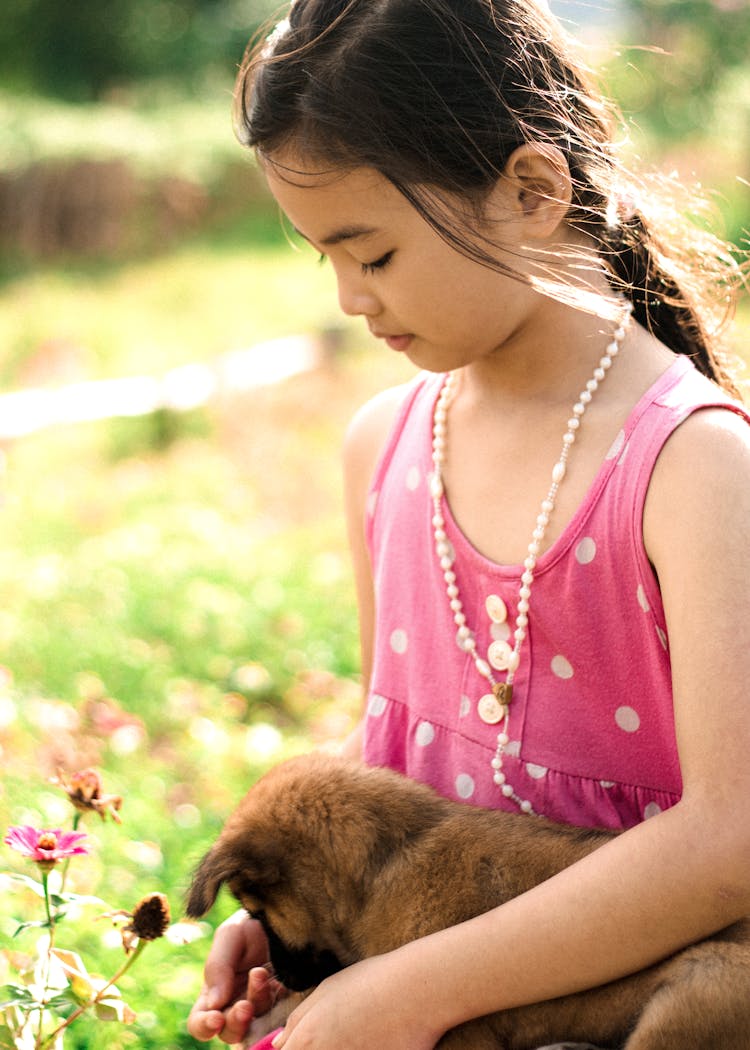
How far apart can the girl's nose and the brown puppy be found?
79 cm

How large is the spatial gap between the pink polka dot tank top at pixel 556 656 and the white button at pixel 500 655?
0.02m

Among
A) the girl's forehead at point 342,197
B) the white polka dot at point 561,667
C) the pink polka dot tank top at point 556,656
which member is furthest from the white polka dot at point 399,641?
the girl's forehead at point 342,197

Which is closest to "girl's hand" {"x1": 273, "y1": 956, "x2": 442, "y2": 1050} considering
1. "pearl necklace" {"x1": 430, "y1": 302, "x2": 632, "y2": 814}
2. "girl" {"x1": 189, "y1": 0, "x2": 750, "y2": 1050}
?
"girl" {"x1": 189, "y1": 0, "x2": 750, "y2": 1050}

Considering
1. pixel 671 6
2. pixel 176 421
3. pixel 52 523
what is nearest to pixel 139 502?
pixel 52 523

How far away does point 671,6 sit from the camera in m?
Result: 13.9

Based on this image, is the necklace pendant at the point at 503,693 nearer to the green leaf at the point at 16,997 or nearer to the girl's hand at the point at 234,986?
the girl's hand at the point at 234,986

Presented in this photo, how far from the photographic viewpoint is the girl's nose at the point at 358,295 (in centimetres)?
204

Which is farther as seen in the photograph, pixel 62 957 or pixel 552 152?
pixel 62 957

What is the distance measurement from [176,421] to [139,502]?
1.12 meters

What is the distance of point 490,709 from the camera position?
216 cm

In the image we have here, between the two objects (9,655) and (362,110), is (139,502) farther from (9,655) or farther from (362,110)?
(362,110)

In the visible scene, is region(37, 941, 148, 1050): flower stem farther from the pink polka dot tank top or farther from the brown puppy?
the pink polka dot tank top

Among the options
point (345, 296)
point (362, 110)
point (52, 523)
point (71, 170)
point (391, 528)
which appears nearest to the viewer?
point (362, 110)

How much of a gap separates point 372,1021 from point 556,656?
65 centimetres
